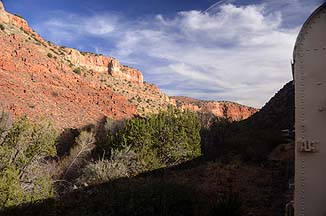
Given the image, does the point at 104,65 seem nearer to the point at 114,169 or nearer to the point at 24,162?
the point at 114,169

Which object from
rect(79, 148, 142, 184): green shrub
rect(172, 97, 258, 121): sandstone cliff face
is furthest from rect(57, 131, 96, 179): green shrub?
rect(172, 97, 258, 121): sandstone cliff face

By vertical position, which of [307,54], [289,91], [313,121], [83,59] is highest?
[83,59]

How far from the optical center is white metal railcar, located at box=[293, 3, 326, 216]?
5.37m

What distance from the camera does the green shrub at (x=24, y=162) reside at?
10164 millimetres

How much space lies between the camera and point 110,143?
81.1 feet

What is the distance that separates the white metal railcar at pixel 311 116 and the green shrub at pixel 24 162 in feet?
25.0

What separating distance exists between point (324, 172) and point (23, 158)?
8.75 metres

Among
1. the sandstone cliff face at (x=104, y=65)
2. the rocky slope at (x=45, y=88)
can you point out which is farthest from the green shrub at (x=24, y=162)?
the sandstone cliff face at (x=104, y=65)

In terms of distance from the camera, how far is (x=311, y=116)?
214 inches

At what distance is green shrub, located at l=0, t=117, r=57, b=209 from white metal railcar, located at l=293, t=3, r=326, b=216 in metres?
7.61

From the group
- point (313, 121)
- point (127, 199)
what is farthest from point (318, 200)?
point (127, 199)

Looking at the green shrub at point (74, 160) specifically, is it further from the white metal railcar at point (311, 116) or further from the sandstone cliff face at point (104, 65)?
the sandstone cliff face at point (104, 65)

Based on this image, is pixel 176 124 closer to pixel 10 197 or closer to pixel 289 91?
pixel 289 91

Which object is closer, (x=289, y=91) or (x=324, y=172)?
(x=324, y=172)
